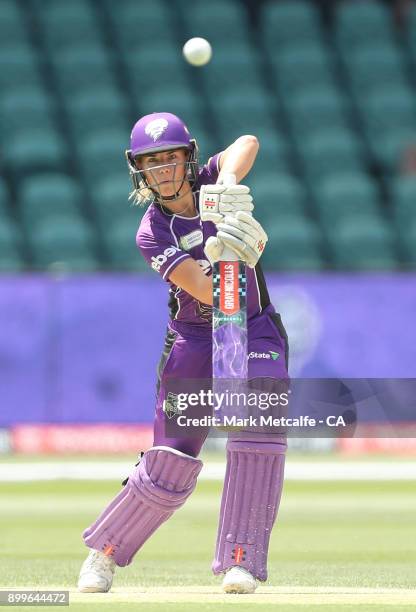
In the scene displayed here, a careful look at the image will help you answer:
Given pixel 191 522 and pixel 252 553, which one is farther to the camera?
pixel 191 522

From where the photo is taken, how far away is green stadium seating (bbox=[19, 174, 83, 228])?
1559 centimetres

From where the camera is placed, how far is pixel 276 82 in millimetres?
17797

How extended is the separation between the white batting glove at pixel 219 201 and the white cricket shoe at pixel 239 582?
120cm

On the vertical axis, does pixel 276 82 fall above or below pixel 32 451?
above

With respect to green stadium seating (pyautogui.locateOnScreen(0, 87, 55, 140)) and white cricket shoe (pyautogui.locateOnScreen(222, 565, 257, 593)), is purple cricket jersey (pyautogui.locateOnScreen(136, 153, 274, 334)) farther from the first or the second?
green stadium seating (pyautogui.locateOnScreen(0, 87, 55, 140))

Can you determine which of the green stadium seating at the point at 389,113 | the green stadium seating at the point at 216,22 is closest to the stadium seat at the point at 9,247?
the green stadium seating at the point at 216,22

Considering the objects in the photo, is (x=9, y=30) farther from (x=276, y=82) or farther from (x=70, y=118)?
(x=276, y=82)

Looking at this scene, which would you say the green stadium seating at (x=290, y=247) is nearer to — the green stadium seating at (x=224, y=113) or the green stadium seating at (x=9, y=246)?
the green stadium seating at (x=224, y=113)

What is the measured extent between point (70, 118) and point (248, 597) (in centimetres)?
1261

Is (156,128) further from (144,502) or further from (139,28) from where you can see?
(139,28)

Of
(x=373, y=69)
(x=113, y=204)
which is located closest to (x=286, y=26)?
(x=373, y=69)

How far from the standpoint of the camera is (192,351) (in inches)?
208

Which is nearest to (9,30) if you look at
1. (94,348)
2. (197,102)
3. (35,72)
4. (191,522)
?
(35,72)

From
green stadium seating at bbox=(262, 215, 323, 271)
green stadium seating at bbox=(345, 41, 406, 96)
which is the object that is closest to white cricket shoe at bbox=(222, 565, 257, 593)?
green stadium seating at bbox=(262, 215, 323, 271)
